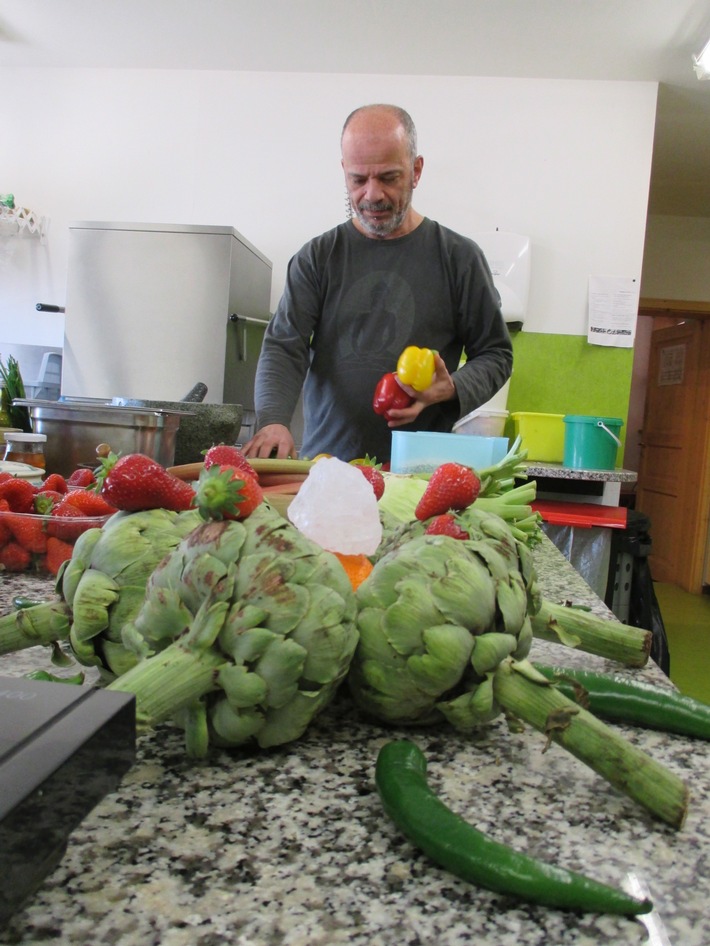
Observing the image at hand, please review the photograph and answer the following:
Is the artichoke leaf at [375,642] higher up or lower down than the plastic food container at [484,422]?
lower down

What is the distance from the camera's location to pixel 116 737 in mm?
313

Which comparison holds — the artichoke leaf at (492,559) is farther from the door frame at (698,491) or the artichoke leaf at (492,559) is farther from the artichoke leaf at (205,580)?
the door frame at (698,491)

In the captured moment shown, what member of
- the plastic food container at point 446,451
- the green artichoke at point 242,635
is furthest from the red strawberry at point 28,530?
the plastic food container at point 446,451

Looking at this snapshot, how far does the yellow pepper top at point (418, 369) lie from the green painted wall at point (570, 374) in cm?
206

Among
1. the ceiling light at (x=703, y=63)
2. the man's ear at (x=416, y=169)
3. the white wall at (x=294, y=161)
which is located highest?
the ceiling light at (x=703, y=63)

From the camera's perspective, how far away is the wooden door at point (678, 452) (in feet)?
19.9

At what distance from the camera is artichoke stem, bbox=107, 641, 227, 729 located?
366 mm

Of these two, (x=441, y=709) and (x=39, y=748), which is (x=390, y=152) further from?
(x=39, y=748)

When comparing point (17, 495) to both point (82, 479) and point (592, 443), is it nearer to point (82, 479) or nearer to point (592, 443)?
point (82, 479)

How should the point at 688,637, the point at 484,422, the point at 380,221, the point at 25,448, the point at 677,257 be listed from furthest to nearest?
the point at 677,257
the point at 688,637
the point at 484,422
the point at 380,221
the point at 25,448

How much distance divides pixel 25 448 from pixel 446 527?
1023 millimetres

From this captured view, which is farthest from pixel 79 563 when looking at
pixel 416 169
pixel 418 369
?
pixel 416 169

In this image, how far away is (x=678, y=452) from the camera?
21.4ft

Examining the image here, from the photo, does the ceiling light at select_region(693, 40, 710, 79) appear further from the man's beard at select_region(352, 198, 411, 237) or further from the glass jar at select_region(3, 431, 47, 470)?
the glass jar at select_region(3, 431, 47, 470)
